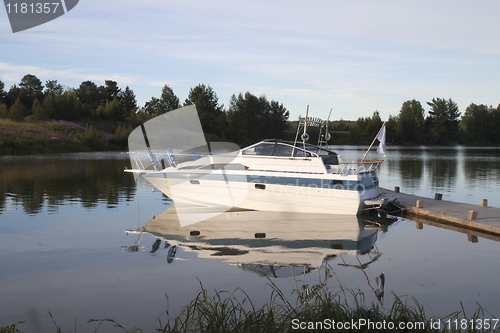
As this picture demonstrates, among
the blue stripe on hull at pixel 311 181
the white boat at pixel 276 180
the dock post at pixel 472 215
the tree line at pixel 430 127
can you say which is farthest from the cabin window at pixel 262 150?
the tree line at pixel 430 127

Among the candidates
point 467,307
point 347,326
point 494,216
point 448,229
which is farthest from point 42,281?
point 494,216

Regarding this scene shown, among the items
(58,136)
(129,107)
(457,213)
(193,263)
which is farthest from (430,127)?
(193,263)

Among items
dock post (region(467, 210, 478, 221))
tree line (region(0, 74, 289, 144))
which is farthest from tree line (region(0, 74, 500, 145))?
dock post (region(467, 210, 478, 221))

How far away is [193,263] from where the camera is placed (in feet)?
27.6

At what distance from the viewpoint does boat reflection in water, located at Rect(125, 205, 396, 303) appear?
27.4 feet

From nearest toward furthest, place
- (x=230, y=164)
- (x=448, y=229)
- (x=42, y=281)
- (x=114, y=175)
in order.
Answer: (x=42, y=281), (x=448, y=229), (x=230, y=164), (x=114, y=175)

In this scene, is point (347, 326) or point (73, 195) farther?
point (73, 195)

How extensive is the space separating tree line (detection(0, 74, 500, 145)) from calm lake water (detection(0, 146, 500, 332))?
4726 centimetres

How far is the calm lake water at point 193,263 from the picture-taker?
249 inches

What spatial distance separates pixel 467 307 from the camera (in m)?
6.26

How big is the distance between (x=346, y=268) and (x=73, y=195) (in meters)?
12.7

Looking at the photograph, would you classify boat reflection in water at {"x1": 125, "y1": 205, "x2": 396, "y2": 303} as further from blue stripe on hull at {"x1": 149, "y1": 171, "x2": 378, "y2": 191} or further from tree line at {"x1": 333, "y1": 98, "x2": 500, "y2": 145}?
tree line at {"x1": 333, "y1": 98, "x2": 500, "y2": 145}

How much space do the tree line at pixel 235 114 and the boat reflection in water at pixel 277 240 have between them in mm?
47590

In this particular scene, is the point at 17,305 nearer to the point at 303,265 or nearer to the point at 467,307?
the point at 303,265
